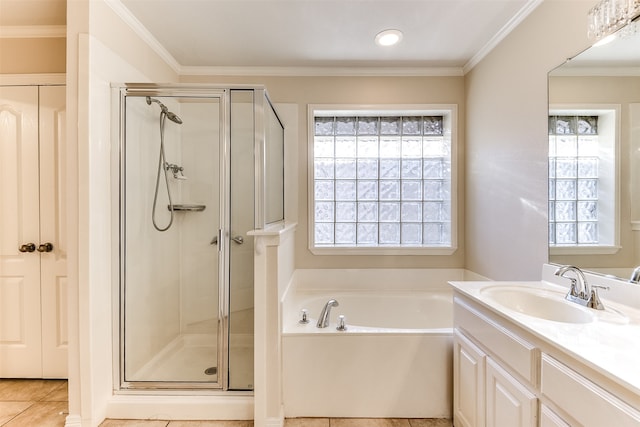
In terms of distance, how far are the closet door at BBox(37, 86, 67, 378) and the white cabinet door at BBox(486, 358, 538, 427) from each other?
9.09 feet

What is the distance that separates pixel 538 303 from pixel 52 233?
3148 millimetres

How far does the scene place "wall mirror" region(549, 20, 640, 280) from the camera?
4.29ft

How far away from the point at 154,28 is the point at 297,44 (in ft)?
3.39

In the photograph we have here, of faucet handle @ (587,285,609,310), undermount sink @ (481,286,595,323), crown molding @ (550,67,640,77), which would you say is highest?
crown molding @ (550,67,640,77)

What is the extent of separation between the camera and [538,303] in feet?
4.99

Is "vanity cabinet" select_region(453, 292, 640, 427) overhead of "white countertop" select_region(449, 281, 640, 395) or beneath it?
beneath

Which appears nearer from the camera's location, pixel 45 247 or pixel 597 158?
pixel 597 158

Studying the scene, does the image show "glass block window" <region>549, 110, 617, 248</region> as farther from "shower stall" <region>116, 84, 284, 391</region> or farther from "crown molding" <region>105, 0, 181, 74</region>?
"crown molding" <region>105, 0, 181, 74</region>

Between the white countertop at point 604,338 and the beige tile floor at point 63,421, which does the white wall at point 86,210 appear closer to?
the beige tile floor at point 63,421

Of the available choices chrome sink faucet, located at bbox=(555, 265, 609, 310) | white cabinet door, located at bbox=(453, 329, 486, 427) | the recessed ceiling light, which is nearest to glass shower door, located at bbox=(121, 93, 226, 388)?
the recessed ceiling light

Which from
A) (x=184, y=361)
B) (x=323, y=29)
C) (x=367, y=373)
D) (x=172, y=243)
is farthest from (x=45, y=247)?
(x=323, y=29)

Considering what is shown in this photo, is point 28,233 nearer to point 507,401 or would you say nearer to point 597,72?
point 507,401

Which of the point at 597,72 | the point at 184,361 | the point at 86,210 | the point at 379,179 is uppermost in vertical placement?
the point at 597,72

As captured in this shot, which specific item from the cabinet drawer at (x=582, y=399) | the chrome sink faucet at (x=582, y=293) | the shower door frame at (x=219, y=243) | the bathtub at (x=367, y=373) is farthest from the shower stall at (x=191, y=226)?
Answer: the chrome sink faucet at (x=582, y=293)
